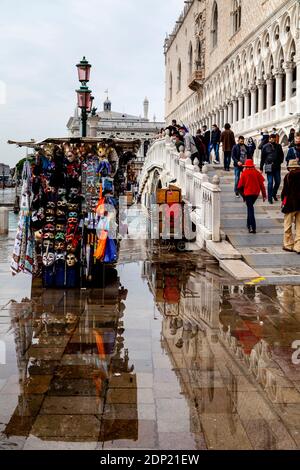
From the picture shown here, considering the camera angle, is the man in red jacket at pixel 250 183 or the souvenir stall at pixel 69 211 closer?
the souvenir stall at pixel 69 211

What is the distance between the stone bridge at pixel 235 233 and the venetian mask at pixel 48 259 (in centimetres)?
285

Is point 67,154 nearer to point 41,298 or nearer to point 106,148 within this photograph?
point 106,148

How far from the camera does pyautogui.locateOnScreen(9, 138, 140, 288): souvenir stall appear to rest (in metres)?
8.29

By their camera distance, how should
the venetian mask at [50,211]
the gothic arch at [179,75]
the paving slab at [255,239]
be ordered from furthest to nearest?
the gothic arch at [179,75] < the paving slab at [255,239] < the venetian mask at [50,211]

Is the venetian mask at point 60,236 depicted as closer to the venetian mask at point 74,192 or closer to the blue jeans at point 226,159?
the venetian mask at point 74,192

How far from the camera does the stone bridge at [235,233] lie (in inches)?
376

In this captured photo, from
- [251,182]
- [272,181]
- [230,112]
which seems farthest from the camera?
[230,112]

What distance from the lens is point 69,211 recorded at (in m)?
8.30

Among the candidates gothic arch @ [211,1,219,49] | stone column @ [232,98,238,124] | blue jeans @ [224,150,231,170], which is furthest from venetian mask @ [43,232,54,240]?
gothic arch @ [211,1,219,49]

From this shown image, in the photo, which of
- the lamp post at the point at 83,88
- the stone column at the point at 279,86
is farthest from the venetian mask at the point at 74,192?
the stone column at the point at 279,86

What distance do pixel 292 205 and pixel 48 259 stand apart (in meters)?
4.59

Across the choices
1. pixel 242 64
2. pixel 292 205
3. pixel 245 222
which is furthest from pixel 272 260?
pixel 242 64

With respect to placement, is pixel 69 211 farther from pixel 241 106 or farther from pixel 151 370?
pixel 241 106

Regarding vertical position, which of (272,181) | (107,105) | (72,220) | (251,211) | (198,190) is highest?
(107,105)
